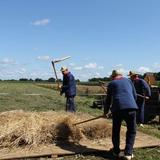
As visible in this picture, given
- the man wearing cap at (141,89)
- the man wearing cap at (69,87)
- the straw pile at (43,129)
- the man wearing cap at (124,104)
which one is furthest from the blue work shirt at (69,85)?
the man wearing cap at (124,104)

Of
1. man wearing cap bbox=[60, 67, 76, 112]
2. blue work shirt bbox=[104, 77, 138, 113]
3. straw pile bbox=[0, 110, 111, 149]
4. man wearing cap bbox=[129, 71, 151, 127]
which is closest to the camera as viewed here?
blue work shirt bbox=[104, 77, 138, 113]

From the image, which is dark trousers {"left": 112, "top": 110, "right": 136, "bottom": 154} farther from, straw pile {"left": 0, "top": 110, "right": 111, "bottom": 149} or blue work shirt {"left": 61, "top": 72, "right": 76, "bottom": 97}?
blue work shirt {"left": 61, "top": 72, "right": 76, "bottom": 97}

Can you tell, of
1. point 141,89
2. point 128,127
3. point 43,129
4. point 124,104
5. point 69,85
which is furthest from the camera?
point 69,85

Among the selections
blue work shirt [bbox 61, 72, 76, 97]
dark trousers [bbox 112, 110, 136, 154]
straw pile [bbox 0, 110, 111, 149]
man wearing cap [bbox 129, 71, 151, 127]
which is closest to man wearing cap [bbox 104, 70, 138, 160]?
dark trousers [bbox 112, 110, 136, 154]

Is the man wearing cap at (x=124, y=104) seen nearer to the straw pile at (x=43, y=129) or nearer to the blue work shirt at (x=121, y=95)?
the blue work shirt at (x=121, y=95)

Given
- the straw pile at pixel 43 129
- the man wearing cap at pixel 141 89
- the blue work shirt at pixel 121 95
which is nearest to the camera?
the blue work shirt at pixel 121 95

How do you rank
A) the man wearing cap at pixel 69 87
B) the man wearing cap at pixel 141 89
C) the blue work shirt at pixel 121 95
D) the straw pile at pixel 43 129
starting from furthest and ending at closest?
the man wearing cap at pixel 69 87
the man wearing cap at pixel 141 89
the straw pile at pixel 43 129
the blue work shirt at pixel 121 95

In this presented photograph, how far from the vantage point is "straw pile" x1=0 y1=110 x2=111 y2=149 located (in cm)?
927

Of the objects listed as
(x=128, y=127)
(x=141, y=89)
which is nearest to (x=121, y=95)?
(x=128, y=127)

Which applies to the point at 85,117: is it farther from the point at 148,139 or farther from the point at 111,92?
the point at 111,92

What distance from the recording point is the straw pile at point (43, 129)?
927 cm

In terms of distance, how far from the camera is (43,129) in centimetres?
964

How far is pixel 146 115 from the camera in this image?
48.9ft

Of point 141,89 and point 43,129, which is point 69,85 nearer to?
point 141,89
